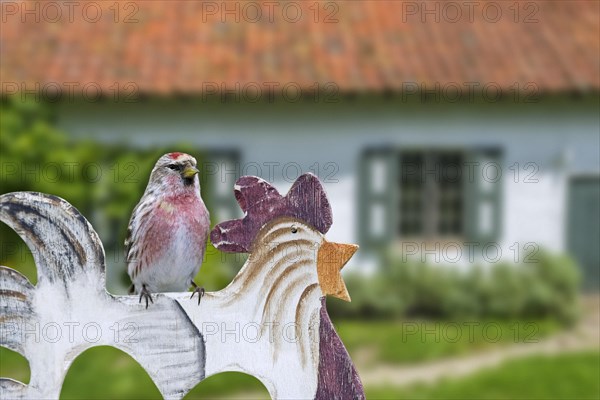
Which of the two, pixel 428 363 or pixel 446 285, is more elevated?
pixel 446 285

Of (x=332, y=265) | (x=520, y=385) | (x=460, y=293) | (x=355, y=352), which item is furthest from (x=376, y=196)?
(x=332, y=265)

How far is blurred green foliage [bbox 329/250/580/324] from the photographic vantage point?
9.67m

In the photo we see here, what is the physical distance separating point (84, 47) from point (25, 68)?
0.80 metres

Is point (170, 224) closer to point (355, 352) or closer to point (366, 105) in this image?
point (355, 352)

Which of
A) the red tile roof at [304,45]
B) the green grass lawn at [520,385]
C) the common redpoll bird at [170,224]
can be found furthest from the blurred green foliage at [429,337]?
the common redpoll bird at [170,224]

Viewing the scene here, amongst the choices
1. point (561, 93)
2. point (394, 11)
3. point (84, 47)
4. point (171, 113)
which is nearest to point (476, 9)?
point (394, 11)

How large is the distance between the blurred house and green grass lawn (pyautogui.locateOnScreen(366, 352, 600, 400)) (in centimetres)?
291

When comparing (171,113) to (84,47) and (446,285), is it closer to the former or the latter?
(84,47)

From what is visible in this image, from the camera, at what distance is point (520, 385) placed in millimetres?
6633

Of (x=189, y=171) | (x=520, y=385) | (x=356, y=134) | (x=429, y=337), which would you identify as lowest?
(x=520, y=385)

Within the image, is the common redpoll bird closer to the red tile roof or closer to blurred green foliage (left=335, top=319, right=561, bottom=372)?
blurred green foliage (left=335, top=319, right=561, bottom=372)

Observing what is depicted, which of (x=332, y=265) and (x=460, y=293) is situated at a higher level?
(x=460, y=293)

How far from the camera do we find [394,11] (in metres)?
11.1

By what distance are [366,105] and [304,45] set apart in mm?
1070
